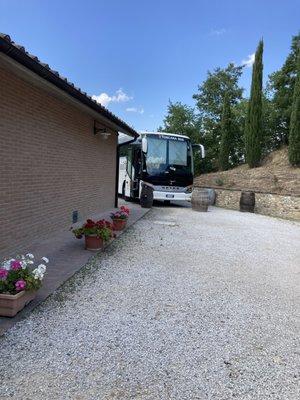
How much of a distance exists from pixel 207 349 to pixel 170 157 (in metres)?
12.3

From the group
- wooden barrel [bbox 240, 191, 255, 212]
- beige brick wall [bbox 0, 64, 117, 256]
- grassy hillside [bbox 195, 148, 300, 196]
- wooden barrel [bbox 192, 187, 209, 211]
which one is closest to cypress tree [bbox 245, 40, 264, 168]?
grassy hillside [bbox 195, 148, 300, 196]

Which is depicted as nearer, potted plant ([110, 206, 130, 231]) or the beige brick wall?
the beige brick wall

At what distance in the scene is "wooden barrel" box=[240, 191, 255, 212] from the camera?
16359 millimetres

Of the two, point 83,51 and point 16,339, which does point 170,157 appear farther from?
point 16,339

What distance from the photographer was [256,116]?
2122cm

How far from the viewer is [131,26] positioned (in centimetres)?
1459

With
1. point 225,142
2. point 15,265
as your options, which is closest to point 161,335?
point 15,265

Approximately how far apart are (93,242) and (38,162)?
5.78 ft

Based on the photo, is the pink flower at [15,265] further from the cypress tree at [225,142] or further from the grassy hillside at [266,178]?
the cypress tree at [225,142]

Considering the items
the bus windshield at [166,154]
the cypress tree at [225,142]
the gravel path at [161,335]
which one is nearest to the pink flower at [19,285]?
the gravel path at [161,335]

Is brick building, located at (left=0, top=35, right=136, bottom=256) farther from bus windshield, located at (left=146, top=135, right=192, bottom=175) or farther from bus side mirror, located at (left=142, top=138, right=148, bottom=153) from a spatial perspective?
bus windshield, located at (left=146, top=135, right=192, bottom=175)

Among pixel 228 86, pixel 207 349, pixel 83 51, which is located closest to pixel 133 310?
pixel 207 349

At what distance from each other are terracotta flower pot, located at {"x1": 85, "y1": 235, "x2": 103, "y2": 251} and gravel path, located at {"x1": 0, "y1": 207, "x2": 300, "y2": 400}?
0.23 meters

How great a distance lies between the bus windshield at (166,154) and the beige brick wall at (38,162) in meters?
4.98
